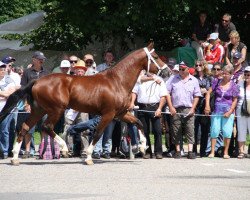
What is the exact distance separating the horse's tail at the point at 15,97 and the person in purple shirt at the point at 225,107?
13.7ft

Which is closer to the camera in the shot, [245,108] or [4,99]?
[4,99]

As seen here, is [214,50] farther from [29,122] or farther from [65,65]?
[29,122]

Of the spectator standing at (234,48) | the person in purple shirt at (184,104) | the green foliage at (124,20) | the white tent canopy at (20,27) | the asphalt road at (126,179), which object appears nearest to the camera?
the asphalt road at (126,179)

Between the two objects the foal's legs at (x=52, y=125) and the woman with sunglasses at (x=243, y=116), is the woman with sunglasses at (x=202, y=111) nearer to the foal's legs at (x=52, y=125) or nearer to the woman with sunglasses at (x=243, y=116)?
the woman with sunglasses at (x=243, y=116)

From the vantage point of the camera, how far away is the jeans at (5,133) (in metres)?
21.7

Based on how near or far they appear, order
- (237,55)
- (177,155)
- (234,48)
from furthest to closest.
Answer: (234,48), (237,55), (177,155)

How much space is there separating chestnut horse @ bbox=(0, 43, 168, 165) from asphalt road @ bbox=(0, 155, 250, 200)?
0.81 meters

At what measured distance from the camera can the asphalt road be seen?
1527 centimetres

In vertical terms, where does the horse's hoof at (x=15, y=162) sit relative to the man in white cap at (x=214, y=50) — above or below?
below

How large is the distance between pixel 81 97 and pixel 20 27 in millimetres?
16239

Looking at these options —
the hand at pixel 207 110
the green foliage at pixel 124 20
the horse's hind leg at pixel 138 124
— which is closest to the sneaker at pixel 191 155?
the hand at pixel 207 110

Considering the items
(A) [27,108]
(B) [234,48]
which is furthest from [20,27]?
(A) [27,108]

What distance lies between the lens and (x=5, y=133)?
21.9 metres

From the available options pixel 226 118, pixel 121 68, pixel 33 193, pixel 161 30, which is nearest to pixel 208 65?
pixel 226 118
